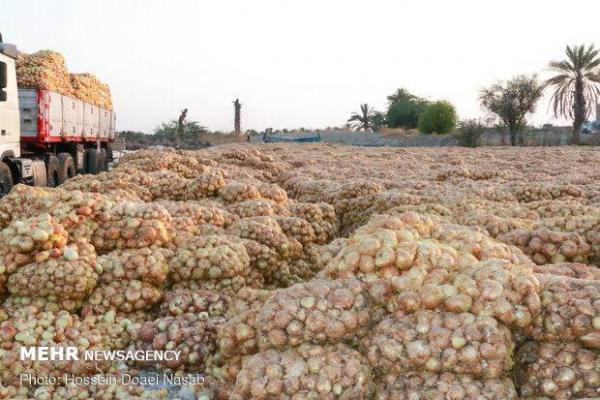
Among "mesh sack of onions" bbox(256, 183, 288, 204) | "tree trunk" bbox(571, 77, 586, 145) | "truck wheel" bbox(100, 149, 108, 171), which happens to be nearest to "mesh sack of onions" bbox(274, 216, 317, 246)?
"mesh sack of onions" bbox(256, 183, 288, 204)

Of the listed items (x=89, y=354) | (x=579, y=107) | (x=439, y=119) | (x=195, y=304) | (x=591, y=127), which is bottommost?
(x=89, y=354)

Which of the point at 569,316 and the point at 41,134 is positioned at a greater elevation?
the point at 41,134

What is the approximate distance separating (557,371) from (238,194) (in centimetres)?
381

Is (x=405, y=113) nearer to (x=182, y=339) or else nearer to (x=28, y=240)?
→ (x=28, y=240)

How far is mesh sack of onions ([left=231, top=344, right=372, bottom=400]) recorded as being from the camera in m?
1.96

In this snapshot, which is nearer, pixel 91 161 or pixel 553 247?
pixel 553 247

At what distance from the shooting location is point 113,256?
10.6ft

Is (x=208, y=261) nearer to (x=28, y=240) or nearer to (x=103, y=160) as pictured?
(x=28, y=240)

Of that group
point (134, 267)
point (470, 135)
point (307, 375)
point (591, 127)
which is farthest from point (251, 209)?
point (591, 127)

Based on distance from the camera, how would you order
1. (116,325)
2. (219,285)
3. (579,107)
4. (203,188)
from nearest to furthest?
1. (116,325)
2. (219,285)
3. (203,188)
4. (579,107)

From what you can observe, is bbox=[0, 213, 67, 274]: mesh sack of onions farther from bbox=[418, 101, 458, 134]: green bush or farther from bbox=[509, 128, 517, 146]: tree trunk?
bbox=[418, 101, 458, 134]: green bush

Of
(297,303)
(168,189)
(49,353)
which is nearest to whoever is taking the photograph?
(297,303)

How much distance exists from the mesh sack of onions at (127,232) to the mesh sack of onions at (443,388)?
6.19 feet

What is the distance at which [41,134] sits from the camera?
12.0m
